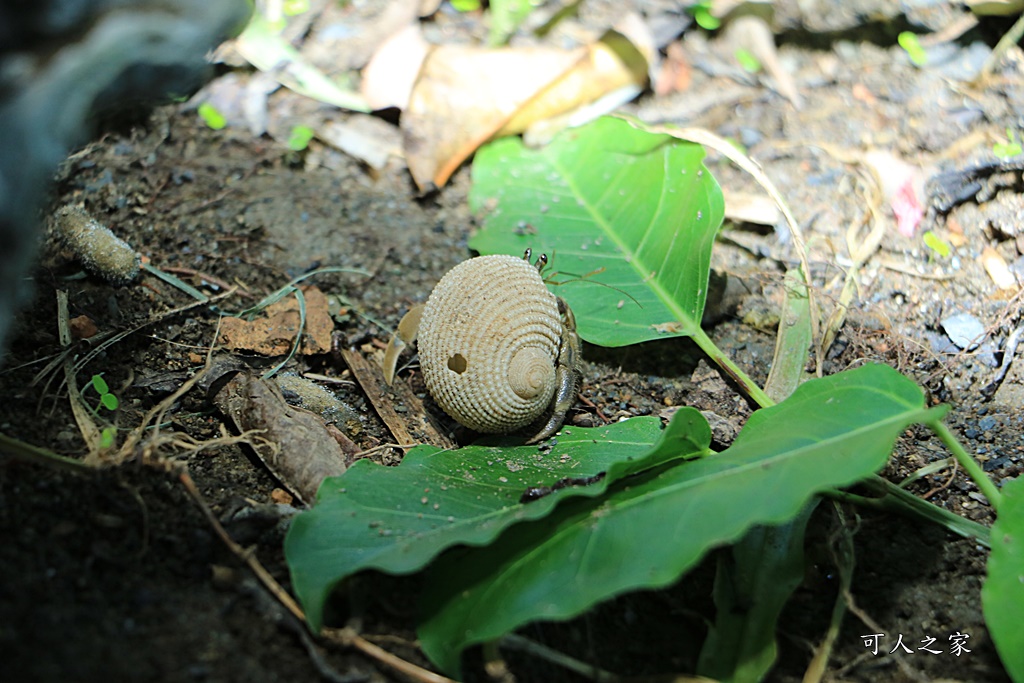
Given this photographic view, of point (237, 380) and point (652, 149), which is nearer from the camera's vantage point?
point (237, 380)

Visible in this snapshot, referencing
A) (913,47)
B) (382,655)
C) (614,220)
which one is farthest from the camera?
(913,47)

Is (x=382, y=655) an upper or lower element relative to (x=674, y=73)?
lower

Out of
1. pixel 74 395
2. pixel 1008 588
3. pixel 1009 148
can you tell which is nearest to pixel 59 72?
pixel 74 395

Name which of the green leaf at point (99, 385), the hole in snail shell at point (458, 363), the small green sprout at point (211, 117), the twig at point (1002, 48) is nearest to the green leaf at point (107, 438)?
the green leaf at point (99, 385)

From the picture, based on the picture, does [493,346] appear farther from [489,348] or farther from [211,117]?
[211,117]

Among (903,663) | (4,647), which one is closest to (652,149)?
(903,663)

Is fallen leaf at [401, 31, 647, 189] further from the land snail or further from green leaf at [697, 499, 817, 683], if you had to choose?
green leaf at [697, 499, 817, 683]

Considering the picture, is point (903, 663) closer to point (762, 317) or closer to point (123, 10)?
point (762, 317)
